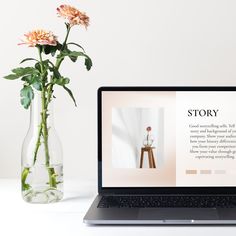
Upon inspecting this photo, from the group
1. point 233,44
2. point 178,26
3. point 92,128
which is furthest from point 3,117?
point 233,44

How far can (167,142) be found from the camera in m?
1.42

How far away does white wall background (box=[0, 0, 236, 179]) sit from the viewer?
167cm

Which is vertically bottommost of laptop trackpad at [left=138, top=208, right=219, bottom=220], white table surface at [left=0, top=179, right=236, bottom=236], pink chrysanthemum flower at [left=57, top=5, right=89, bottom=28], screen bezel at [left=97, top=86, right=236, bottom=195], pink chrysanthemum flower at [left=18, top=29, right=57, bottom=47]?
white table surface at [left=0, top=179, right=236, bottom=236]

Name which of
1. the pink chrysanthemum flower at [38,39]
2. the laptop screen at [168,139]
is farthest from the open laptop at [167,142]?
the pink chrysanthemum flower at [38,39]

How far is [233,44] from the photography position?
1667 mm

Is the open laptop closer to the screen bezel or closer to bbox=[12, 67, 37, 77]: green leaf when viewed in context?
the screen bezel

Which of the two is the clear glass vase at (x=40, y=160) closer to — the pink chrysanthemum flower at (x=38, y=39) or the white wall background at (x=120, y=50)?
the pink chrysanthemum flower at (x=38, y=39)

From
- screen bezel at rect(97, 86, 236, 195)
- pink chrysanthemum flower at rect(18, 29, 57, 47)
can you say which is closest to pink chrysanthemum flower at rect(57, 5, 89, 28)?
pink chrysanthemum flower at rect(18, 29, 57, 47)

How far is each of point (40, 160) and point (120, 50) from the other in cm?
51

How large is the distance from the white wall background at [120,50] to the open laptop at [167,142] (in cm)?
26

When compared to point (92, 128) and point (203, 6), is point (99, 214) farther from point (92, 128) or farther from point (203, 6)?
point (203, 6)

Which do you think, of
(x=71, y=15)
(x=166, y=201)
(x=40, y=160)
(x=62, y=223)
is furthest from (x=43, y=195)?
(x=71, y=15)

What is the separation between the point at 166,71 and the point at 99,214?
67 centimetres

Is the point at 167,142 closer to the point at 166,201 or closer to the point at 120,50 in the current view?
the point at 166,201
